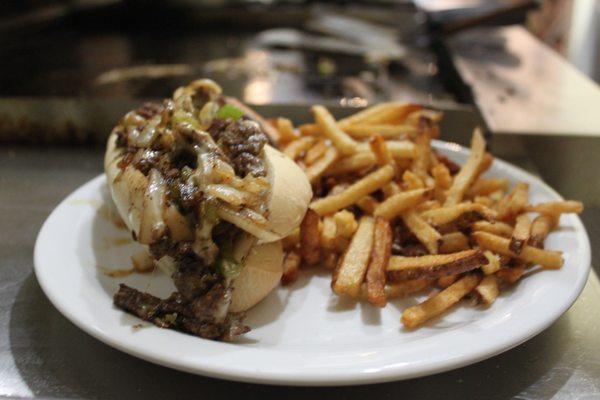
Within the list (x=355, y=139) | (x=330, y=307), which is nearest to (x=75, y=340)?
(x=330, y=307)

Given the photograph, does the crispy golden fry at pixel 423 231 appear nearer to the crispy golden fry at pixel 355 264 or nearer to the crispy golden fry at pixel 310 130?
the crispy golden fry at pixel 355 264

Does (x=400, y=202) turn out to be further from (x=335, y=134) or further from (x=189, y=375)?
(x=189, y=375)

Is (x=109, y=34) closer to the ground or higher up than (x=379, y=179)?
closer to the ground

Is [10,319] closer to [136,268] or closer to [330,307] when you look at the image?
[136,268]

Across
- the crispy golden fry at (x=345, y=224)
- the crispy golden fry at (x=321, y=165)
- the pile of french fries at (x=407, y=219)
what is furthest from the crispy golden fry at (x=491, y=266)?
the crispy golden fry at (x=321, y=165)

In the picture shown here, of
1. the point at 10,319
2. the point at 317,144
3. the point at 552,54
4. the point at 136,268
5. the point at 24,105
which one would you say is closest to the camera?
the point at 10,319

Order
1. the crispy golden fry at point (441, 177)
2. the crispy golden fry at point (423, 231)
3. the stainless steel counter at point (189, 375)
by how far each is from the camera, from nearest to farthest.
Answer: the stainless steel counter at point (189, 375)
the crispy golden fry at point (423, 231)
the crispy golden fry at point (441, 177)

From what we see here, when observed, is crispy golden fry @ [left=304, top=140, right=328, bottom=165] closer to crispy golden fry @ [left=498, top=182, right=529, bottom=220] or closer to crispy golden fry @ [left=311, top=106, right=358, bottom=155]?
crispy golden fry @ [left=311, top=106, right=358, bottom=155]
